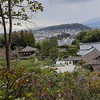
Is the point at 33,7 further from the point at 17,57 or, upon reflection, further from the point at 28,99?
the point at 17,57

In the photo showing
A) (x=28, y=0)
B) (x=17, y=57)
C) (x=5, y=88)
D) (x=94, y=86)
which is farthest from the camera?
(x=17, y=57)

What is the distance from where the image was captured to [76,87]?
142 inches

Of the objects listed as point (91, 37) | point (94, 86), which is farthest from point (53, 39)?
point (94, 86)

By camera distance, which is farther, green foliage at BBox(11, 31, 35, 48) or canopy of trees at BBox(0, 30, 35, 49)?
green foliage at BBox(11, 31, 35, 48)

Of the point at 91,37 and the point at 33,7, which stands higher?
the point at 33,7

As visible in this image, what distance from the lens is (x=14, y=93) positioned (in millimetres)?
1421

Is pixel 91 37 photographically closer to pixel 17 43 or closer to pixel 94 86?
pixel 17 43

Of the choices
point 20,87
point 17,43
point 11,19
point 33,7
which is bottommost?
point 17,43

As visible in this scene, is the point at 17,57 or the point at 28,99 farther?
the point at 17,57

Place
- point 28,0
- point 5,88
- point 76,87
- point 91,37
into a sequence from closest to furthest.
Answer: point 5,88
point 28,0
point 76,87
point 91,37

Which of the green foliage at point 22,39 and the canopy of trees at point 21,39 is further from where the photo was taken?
the green foliage at point 22,39

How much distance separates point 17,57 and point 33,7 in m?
17.3

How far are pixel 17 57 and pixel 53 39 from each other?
251 inches

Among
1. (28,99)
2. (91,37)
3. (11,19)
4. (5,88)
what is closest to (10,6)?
(11,19)
